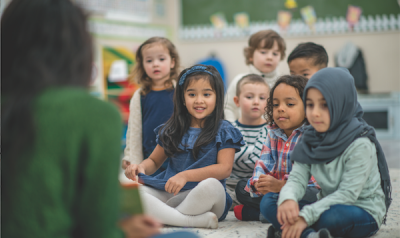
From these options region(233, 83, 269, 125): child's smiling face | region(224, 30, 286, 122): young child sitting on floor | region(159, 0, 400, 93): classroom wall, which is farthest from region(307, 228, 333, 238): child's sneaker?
region(159, 0, 400, 93): classroom wall

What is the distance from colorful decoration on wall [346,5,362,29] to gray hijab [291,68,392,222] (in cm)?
497

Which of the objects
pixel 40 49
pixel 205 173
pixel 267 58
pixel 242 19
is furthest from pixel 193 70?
pixel 242 19

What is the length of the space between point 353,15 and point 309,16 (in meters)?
0.66

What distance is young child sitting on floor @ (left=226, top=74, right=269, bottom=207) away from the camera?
1.97 m

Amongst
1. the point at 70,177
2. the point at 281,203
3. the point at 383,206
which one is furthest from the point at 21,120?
the point at 383,206

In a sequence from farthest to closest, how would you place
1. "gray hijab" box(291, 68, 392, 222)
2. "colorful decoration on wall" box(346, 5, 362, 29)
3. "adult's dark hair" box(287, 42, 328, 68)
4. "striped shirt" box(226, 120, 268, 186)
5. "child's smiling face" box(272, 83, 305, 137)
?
"colorful decoration on wall" box(346, 5, 362, 29), "adult's dark hair" box(287, 42, 328, 68), "striped shirt" box(226, 120, 268, 186), "child's smiling face" box(272, 83, 305, 137), "gray hijab" box(291, 68, 392, 222)

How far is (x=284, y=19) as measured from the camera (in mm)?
6055

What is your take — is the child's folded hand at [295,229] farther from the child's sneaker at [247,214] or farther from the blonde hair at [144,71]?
the blonde hair at [144,71]

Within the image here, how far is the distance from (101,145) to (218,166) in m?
1.04

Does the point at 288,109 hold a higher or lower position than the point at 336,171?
higher

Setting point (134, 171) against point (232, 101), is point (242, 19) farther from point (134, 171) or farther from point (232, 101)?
point (134, 171)

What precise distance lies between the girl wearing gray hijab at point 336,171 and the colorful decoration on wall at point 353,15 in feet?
16.3

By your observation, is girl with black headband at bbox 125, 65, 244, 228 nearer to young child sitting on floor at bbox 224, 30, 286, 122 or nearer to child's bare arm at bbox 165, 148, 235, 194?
child's bare arm at bbox 165, 148, 235, 194

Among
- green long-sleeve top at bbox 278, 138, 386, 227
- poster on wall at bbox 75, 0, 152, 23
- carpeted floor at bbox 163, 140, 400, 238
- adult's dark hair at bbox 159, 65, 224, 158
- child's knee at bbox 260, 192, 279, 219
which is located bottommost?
carpeted floor at bbox 163, 140, 400, 238
